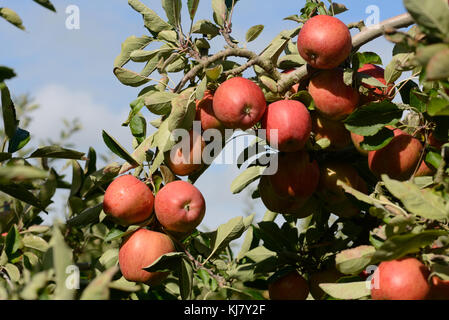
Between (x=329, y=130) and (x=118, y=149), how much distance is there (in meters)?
0.79

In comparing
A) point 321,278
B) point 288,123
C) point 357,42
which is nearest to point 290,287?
point 321,278

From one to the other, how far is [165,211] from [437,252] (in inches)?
34.0

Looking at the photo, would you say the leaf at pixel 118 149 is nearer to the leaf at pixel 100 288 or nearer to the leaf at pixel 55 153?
the leaf at pixel 55 153

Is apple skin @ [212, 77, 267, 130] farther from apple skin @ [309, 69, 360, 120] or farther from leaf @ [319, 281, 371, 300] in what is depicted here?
leaf @ [319, 281, 371, 300]

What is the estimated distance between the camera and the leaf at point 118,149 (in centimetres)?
189

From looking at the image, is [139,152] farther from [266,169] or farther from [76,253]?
[76,253]

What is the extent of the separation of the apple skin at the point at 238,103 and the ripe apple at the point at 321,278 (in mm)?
794

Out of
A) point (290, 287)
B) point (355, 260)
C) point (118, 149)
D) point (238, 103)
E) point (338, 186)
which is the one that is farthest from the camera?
point (290, 287)

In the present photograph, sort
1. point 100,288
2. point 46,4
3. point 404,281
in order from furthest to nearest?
point 404,281 → point 46,4 → point 100,288

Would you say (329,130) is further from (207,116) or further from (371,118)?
(207,116)

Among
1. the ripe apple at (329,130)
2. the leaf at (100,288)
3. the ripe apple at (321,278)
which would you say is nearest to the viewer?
the leaf at (100,288)

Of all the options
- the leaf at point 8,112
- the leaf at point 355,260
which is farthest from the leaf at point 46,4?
the leaf at point 355,260

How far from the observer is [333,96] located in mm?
1815
